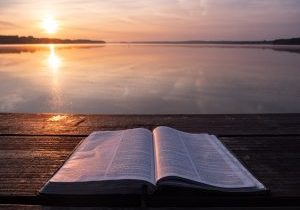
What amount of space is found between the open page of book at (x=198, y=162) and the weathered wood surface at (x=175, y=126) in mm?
80

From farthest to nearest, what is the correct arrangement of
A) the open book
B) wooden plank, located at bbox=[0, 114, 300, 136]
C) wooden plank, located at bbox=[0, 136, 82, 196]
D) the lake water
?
the lake water, wooden plank, located at bbox=[0, 114, 300, 136], wooden plank, located at bbox=[0, 136, 82, 196], the open book

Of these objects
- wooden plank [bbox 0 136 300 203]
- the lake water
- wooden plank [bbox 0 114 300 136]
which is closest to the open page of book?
wooden plank [bbox 0 136 300 203]

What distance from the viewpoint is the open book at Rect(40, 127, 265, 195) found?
5.15ft

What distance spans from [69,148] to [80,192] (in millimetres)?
870

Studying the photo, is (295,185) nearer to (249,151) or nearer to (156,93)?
(249,151)

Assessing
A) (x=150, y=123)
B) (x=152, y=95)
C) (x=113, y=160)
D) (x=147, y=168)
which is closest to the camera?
(x=147, y=168)

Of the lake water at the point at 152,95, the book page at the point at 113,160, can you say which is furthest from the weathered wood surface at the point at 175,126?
the lake water at the point at 152,95

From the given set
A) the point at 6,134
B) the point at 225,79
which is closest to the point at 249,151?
the point at 6,134

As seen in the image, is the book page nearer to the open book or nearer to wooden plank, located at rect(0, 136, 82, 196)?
the open book

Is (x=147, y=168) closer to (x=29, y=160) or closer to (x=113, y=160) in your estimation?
(x=113, y=160)

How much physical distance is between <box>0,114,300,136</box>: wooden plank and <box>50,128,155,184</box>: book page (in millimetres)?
765

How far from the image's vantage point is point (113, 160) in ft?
5.83

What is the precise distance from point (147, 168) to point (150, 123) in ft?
5.73

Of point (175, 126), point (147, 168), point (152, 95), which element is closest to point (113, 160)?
point (147, 168)
